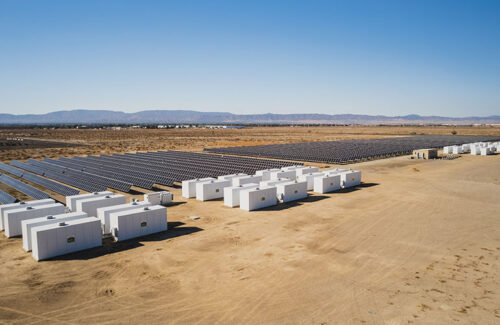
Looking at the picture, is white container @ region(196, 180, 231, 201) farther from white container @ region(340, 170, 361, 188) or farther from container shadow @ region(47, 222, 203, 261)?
white container @ region(340, 170, 361, 188)

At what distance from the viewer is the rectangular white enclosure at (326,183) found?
1088 inches

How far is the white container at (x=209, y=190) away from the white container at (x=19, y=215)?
10.1m

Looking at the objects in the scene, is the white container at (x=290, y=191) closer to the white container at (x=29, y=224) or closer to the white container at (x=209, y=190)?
the white container at (x=209, y=190)

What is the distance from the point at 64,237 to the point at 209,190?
11993mm

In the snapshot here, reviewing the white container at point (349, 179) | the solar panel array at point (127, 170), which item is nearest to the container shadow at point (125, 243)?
the solar panel array at point (127, 170)

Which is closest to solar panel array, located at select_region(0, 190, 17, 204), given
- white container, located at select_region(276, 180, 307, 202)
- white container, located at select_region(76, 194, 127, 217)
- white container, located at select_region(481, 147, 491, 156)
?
white container, located at select_region(76, 194, 127, 217)

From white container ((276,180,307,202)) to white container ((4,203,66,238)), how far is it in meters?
14.4

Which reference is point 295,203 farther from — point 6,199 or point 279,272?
point 6,199

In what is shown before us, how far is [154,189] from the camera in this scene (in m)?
29.9

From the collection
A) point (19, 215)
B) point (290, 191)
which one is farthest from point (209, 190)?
point (19, 215)

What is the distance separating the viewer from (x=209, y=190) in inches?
1008

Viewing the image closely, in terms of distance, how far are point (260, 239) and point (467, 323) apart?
9281 millimetres

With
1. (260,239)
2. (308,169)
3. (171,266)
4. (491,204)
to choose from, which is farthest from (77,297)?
(491,204)

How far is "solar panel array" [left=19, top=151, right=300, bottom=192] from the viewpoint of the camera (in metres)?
30.7
